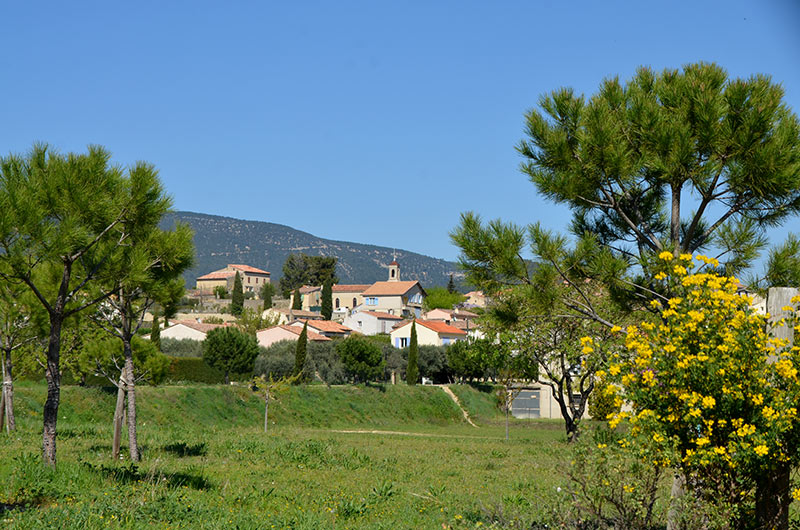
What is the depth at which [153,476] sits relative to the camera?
11.3m

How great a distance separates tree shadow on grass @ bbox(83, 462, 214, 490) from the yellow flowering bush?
23.1ft

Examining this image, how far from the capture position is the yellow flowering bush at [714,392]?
21.8 ft

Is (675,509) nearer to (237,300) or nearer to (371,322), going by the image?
(371,322)

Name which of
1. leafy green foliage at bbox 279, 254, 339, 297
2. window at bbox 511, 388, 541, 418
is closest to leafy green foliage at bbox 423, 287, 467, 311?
leafy green foliage at bbox 279, 254, 339, 297

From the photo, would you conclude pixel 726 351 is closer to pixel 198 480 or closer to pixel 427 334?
pixel 198 480

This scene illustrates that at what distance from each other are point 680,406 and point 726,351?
71 cm

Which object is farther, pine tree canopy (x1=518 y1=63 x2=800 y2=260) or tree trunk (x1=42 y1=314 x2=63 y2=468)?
tree trunk (x1=42 y1=314 x2=63 y2=468)

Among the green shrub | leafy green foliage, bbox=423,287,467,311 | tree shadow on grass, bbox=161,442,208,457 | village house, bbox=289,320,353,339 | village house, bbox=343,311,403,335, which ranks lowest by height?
tree shadow on grass, bbox=161,442,208,457

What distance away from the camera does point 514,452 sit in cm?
2216

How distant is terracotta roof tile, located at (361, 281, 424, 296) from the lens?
123m

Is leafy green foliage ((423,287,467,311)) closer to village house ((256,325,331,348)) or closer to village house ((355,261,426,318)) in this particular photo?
village house ((355,261,426,318))

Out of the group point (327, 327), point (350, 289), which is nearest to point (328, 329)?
point (327, 327)

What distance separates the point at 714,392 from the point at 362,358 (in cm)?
4985

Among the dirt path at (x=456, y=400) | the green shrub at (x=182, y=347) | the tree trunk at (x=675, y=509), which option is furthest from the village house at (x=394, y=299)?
the tree trunk at (x=675, y=509)
